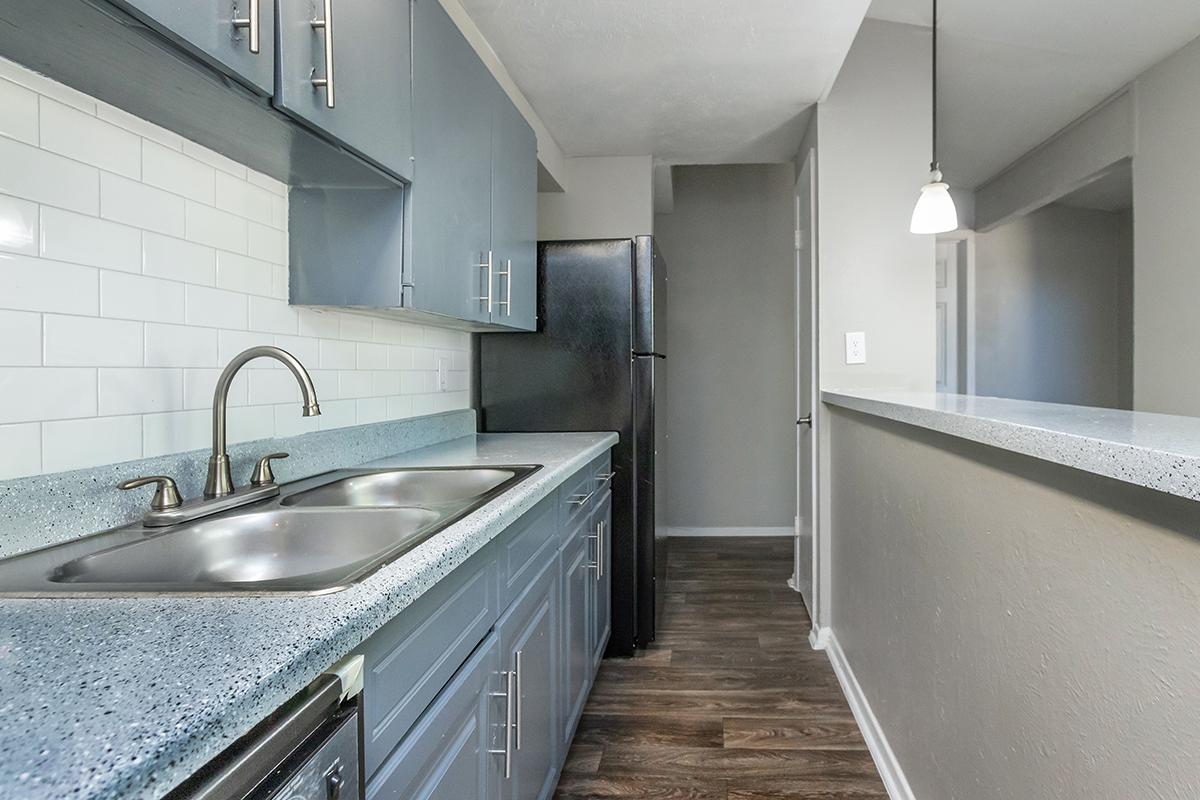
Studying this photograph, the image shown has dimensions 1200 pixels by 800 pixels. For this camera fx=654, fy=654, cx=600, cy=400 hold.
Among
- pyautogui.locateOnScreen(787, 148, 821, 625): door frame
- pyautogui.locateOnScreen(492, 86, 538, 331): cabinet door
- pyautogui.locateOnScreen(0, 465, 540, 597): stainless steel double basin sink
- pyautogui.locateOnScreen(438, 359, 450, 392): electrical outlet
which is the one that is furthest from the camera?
pyautogui.locateOnScreen(787, 148, 821, 625): door frame

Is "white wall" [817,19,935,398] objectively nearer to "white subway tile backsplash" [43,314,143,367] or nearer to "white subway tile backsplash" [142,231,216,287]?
"white subway tile backsplash" [142,231,216,287]


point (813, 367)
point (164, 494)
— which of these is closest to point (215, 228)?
point (164, 494)

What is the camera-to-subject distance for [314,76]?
1106 millimetres

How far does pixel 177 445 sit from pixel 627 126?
2.31 metres

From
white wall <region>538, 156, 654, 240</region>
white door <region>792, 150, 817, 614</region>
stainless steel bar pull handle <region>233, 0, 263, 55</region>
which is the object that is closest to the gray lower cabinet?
stainless steel bar pull handle <region>233, 0, 263, 55</region>

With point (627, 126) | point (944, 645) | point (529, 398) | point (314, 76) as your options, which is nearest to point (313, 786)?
point (314, 76)

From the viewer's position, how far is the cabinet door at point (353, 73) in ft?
3.48

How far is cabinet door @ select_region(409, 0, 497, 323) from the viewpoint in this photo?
1.51 metres

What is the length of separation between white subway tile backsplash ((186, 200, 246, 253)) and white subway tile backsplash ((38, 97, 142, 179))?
0.14 m

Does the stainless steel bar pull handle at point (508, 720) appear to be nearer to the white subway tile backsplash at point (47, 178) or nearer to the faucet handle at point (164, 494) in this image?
the faucet handle at point (164, 494)

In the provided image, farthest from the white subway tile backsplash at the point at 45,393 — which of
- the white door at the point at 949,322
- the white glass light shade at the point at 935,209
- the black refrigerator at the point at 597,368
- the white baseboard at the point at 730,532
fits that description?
the white door at the point at 949,322

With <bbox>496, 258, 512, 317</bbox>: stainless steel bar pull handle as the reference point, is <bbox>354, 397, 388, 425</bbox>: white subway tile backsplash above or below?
below

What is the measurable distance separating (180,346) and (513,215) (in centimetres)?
128

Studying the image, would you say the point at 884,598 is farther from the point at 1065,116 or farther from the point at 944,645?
the point at 1065,116
